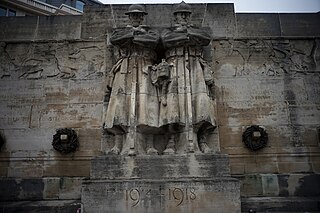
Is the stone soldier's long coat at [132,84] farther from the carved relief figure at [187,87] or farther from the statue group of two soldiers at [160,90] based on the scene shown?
the carved relief figure at [187,87]

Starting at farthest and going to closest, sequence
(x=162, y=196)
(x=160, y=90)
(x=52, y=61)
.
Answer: (x=52, y=61)
(x=160, y=90)
(x=162, y=196)

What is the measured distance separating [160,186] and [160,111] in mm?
2102

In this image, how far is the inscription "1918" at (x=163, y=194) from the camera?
7.50 meters

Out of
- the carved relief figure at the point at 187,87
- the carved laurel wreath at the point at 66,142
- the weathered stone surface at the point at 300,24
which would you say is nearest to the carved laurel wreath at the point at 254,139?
the carved relief figure at the point at 187,87

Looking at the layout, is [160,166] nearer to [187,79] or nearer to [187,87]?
[187,87]

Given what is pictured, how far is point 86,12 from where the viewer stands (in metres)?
11.8

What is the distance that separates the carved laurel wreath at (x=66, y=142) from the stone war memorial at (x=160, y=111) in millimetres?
42

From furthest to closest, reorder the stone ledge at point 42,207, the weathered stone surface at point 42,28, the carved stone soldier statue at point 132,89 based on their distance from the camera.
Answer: the weathered stone surface at point 42,28, the stone ledge at point 42,207, the carved stone soldier statue at point 132,89

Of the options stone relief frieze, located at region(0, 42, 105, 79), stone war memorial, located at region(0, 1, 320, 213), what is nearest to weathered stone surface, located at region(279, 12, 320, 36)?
stone war memorial, located at region(0, 1, 320, 213)

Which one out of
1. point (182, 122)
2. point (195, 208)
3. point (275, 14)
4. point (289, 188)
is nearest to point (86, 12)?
point (182, 122)

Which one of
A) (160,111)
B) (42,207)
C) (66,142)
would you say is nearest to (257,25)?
(160,111)

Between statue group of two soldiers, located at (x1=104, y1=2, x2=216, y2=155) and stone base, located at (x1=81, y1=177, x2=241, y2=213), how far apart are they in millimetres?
915

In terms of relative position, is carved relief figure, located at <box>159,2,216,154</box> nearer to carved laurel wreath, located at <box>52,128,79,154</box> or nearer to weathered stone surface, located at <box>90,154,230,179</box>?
weathered stone surface, located at <box>90,154,230,179</box>

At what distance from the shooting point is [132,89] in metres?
8.74
